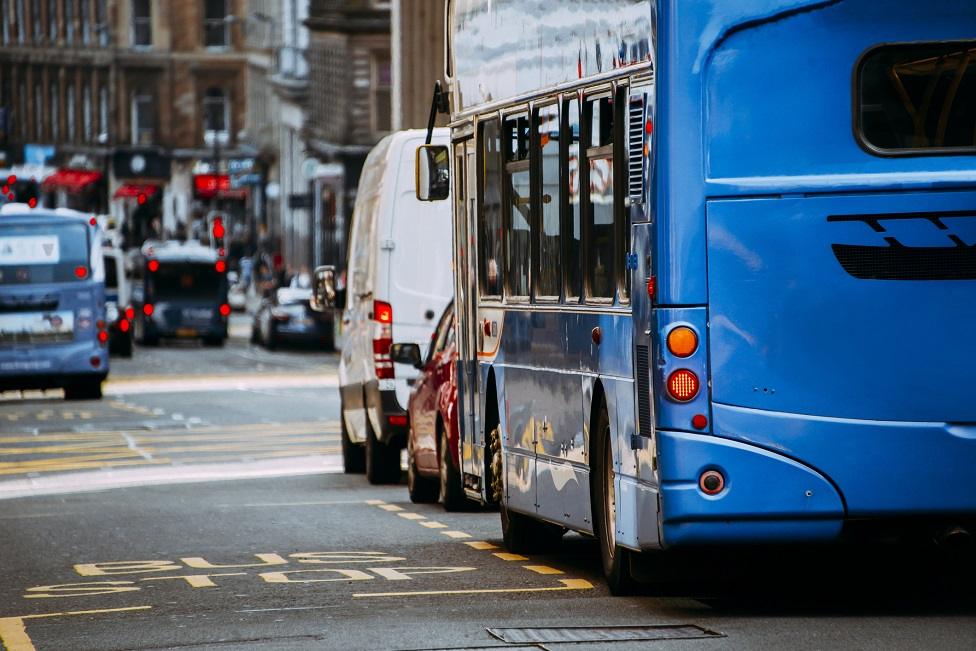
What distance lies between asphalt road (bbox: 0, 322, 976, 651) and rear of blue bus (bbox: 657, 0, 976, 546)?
587 millimetres

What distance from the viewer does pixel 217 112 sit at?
382ft

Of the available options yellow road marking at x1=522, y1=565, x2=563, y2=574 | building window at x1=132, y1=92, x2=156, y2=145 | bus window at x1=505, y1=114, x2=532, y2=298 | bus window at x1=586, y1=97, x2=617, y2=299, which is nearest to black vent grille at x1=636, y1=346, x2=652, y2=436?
bus window at x1=586, y1=97, x2=617, y2=299

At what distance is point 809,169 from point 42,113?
115006mm

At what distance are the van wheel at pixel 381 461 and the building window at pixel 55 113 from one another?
10286cm

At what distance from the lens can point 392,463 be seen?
2083cm

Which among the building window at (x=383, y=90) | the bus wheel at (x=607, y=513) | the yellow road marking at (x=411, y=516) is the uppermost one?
the building window at (x=383, y=90)

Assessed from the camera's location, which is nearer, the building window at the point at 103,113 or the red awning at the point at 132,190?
the red awning at the point at 132,190

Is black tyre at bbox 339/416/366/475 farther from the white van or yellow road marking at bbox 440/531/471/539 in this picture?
yellow road marking at bbox 440/531/471/539

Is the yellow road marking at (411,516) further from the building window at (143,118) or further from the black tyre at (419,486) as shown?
the building window at (143,118)

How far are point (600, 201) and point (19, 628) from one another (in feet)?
10.1

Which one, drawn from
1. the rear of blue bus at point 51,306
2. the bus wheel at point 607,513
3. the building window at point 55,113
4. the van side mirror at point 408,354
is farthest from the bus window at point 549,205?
the building window at point 55,113

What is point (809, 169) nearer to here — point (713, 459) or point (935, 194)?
point (935, 194)

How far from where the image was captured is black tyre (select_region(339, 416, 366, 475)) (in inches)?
870

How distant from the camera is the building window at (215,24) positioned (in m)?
116
